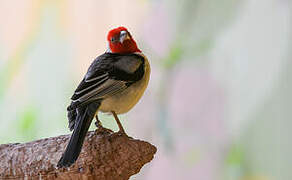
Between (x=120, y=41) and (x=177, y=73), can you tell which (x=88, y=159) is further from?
(x=177, y=73)

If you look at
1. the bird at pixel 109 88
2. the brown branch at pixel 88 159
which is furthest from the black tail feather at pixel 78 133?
the brown branch at pixel 88 159

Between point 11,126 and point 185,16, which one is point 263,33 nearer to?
point 185,16

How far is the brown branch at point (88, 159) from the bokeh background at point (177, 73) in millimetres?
1414

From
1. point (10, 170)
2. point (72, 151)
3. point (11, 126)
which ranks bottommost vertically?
point (11, 126)

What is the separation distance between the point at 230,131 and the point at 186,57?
616 millimetres

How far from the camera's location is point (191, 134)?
3.44 m

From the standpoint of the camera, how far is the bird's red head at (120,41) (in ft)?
7.07

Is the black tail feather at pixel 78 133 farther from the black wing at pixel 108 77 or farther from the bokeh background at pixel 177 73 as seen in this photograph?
the bokeh background at pixel 177 73

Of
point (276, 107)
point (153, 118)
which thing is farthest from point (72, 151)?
point (276, 107)

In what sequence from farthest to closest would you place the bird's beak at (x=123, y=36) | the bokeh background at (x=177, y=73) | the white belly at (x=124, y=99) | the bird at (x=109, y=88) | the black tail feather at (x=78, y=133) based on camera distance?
the bokeh background at (x=177, y=73), the bird's beak at (x=123, y=36), the white belly at (x=124, y=99), the bird at (x=109, y=88), the black tail feather at (x=78, y=133)

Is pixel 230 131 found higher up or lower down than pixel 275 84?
lower down

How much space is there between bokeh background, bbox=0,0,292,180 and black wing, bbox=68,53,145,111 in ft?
4.36

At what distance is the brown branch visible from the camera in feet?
6.10

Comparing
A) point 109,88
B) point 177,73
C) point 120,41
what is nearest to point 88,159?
point 109,88
